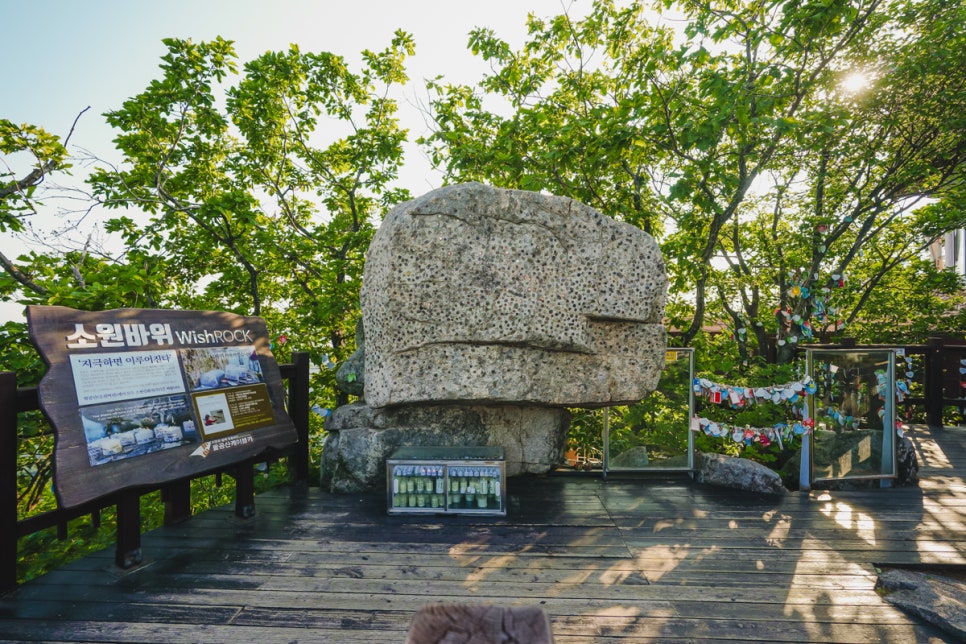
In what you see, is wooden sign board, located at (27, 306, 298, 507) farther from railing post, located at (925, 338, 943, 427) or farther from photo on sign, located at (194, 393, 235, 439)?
railing post, located at (925, 338, 943, 427)

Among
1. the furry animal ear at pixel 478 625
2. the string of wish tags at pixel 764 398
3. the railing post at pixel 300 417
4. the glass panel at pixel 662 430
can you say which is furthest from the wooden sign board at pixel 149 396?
the string of wish tags at pixel 764 398

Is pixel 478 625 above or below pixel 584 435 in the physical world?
above

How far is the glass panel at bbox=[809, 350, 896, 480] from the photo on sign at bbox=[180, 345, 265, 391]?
19.8 feet

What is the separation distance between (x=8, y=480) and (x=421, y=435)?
320 centimetres

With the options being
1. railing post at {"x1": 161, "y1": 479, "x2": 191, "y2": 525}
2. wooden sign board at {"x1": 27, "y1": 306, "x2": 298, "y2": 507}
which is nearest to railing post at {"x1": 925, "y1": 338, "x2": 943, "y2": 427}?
wooden sign board at {"x1": 27, "y1": 306, "x2": 298, "y2": 507}

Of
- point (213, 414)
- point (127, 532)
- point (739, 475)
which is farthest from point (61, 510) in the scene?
point (739, 475)

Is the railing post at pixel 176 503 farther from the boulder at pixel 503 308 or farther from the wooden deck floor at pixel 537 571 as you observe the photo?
the boulder at pixel 503 308

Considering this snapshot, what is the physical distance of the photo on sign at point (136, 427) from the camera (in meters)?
3.09

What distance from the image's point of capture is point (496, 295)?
4.54 metres

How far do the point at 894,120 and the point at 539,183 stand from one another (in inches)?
202

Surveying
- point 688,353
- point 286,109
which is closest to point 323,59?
point 286,109

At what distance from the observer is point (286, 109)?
701 cm

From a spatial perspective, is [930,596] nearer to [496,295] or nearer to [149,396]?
[496,295]

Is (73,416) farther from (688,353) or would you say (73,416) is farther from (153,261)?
(688,353)
